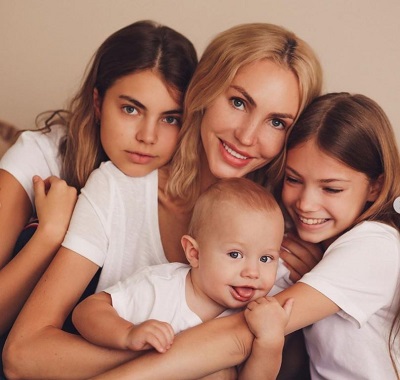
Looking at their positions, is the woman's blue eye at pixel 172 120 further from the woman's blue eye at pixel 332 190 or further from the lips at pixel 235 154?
the woman's blue eye at pixel 332 190

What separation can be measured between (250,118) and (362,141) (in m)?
0.31

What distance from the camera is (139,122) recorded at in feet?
6.30

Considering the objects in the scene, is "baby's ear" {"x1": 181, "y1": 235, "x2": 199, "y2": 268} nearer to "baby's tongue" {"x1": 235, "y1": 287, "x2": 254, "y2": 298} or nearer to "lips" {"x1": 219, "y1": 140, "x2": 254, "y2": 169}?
"baby's tongue" {"x1": 235, "y1": 287, "x2": 254, "y2": 298}

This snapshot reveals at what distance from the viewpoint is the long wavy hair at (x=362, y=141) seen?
1752 mm

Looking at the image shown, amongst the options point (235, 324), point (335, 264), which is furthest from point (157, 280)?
point (335, 264)

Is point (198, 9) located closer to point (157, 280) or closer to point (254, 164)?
point (254, 164)

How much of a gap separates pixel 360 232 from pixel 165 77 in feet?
2.32

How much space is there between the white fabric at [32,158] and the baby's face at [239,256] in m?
0.71

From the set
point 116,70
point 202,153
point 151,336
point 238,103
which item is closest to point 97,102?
point 116,70

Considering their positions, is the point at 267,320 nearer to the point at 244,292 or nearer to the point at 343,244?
→ the point at 244,292

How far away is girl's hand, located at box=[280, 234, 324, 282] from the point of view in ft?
6.05

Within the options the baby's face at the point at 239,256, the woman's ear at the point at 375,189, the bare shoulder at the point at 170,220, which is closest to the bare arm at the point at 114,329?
the baby's face at the point at 239,256

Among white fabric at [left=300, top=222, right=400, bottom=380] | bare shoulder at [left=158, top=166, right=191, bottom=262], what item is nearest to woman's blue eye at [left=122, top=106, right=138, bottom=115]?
bare shoulder at [left=158, top=166, right=191, bottom=262]

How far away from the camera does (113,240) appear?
185 cm
